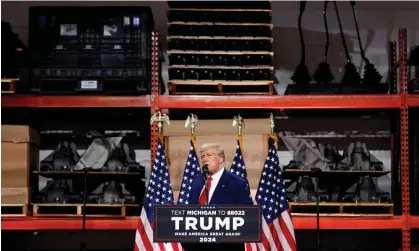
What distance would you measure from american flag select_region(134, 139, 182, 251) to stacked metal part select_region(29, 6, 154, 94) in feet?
2.56

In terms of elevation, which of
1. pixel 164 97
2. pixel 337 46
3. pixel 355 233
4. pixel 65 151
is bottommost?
pixel 355 233

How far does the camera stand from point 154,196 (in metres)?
6.57

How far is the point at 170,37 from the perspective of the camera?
23.0 ft

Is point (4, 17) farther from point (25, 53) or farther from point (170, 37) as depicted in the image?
point (170, 37)

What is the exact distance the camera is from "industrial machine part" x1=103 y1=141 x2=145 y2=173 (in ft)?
23.3

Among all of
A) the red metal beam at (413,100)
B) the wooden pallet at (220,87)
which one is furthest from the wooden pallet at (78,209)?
the red metal beam at (413,100)

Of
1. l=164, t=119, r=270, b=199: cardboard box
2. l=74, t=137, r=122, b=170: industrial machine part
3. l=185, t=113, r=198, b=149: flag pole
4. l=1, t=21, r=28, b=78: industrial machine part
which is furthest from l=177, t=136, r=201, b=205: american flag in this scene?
l=1, t=21, r=28, b=78: industrial machine part

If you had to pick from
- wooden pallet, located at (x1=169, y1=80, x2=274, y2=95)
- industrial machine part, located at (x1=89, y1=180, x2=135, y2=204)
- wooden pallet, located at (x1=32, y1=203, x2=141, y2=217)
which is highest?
wooden pallet, located at (x1=169, y1=80, x2=274, y2=95)

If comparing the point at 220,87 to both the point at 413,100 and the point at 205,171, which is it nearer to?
the point at 205,171

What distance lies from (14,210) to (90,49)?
1.57 metres

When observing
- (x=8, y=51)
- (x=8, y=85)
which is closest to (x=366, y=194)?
(x=8, y=85)

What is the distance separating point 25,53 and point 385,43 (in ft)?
11.9

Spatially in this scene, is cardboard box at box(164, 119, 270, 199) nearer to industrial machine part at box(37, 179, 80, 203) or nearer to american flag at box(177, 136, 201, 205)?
american flag at box(177, 136, 201, 205)

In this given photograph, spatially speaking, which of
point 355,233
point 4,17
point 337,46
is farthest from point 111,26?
point 355,233
